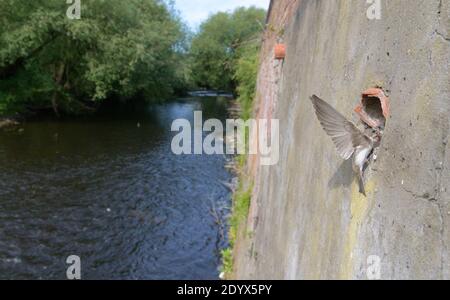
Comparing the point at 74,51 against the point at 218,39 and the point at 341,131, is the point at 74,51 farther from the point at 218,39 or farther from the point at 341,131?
the point at 218,39

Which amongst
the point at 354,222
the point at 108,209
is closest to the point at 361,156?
the point at 354,222

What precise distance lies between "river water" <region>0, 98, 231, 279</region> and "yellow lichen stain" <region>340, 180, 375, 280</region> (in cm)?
667

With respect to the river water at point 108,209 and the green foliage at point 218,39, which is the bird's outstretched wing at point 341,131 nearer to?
the river water at point 108,209

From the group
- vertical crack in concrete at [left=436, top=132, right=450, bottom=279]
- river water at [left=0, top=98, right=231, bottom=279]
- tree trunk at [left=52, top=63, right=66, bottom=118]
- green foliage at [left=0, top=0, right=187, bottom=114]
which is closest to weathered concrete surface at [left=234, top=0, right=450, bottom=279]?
vertical crack in concrete at [left=436, top=132, right=450, bottom=279]

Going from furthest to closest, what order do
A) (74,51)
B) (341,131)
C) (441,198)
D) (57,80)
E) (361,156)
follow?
(57,80), (74,51), (341,131), (361,156), (441,198)

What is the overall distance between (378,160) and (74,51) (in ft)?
78.9

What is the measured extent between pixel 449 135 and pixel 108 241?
894 centimetres

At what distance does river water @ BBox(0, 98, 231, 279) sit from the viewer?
8727 millimetres

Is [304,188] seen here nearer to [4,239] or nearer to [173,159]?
[4,239]

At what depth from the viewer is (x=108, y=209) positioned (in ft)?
36.6

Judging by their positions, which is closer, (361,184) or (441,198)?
(441,198)

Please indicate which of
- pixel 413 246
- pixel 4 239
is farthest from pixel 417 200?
pixel 4 239

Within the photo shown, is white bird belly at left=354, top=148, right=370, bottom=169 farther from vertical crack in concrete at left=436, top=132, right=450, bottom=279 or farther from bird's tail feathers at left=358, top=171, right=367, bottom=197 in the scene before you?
vertical crack in concrete at left=436, top=132, right=450, bottom=279
